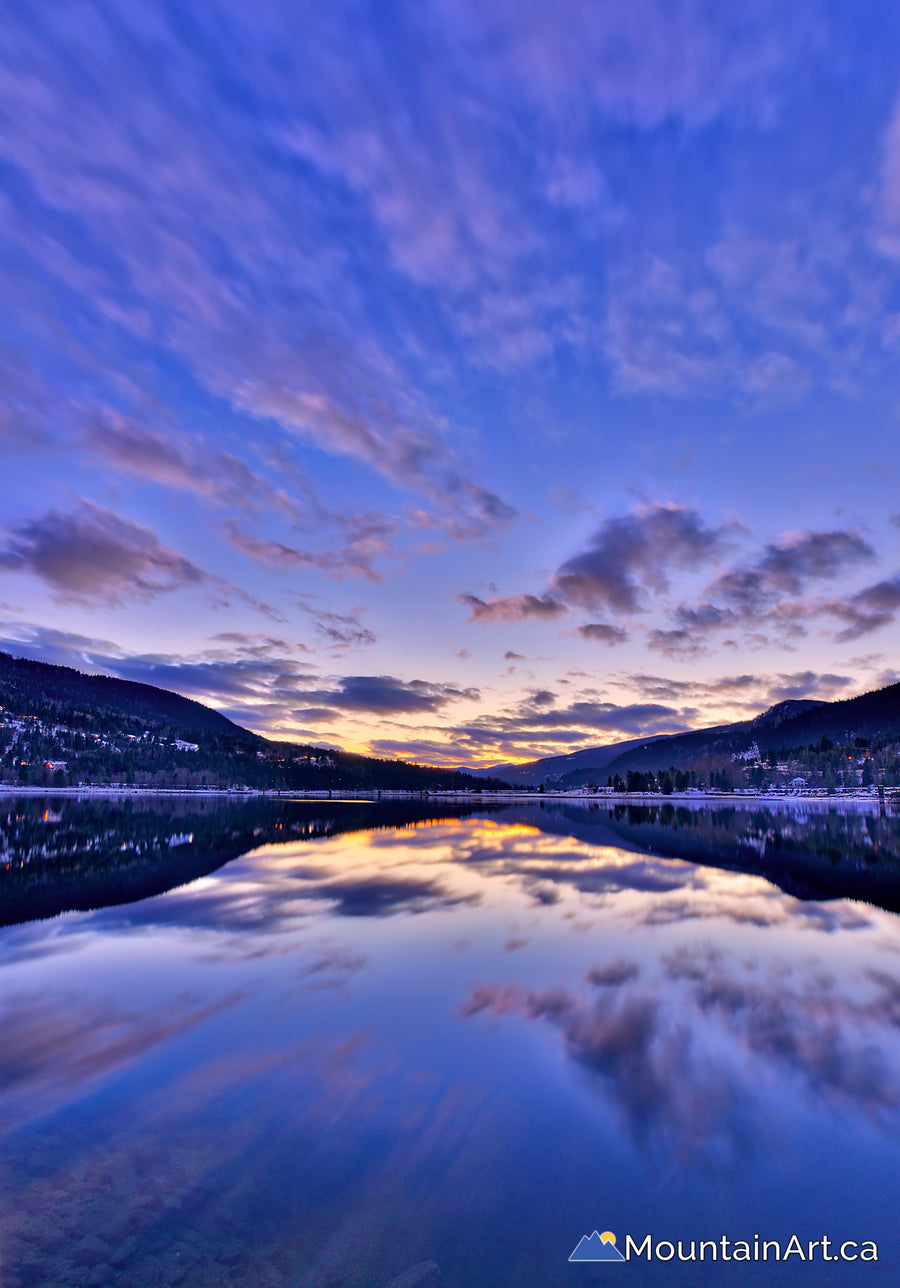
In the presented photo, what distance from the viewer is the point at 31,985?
14961mm

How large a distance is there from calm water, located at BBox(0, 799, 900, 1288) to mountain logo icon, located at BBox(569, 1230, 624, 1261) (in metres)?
0.15

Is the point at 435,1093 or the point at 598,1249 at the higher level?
the point at 598,1249

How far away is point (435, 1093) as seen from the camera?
9781mm

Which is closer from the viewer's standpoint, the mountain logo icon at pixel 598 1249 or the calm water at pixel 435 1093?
the mountain logo icon at pixel 598 1249

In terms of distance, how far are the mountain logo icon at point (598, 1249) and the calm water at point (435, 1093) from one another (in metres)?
0.15

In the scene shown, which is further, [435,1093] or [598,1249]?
[435,1093]

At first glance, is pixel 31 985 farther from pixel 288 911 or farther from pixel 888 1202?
pixel 888 1202

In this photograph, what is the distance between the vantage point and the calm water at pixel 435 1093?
6.40m

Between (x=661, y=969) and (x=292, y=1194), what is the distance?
1294 cm

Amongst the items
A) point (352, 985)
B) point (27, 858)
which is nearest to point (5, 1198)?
point (352, 985)

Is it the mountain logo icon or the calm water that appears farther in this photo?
the calm water

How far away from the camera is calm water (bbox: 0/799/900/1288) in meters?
6.40

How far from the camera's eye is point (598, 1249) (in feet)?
21.1

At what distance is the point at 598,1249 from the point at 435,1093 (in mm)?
3938
